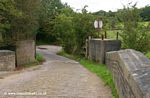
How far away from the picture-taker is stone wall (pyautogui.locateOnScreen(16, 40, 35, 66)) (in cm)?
2472

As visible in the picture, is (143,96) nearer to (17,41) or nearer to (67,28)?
(17,41)

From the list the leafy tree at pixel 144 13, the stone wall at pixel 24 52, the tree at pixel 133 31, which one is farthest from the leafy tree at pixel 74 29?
the tree at pixel 133 31

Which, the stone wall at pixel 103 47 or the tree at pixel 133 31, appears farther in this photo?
the stone wall at pixel 103 47

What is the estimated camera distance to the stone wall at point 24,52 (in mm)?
24719

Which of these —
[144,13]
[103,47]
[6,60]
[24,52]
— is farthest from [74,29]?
[6,60]

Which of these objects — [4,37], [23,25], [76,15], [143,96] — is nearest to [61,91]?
[143,96]

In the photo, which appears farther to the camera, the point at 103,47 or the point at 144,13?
the point at 144,13

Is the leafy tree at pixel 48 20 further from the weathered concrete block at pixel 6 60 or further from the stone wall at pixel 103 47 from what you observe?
the weathered concrete block at pixel 6 60

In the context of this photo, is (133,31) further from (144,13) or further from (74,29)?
(74,29)

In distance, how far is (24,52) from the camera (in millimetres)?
25859

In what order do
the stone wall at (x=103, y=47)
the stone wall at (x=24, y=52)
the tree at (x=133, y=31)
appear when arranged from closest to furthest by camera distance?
the tree at (x=133, y=31) < the stone wall at (x=103, y=47) < the stone wall at (x=24, y=52)

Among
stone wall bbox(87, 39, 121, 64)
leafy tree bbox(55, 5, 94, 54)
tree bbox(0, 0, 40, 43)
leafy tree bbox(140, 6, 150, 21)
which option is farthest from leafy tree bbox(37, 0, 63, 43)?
stone wall bbox(87, 39, 121, 64)

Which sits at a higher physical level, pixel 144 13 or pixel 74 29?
pixel 144 13

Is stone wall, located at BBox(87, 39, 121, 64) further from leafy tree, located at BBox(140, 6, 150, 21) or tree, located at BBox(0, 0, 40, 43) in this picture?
tree, located at BBox(0, 0, 40, 43)
